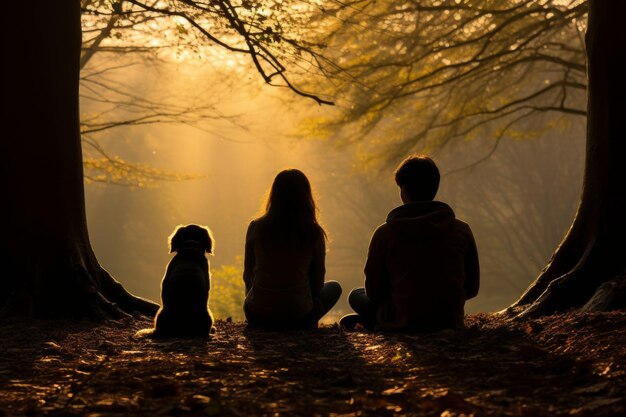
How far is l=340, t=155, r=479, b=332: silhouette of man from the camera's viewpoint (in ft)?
17.5

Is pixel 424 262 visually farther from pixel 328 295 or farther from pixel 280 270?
pixel 328 295

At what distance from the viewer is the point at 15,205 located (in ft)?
21.7

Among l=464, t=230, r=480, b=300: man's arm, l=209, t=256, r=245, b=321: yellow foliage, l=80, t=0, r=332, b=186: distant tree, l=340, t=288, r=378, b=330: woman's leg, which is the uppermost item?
l=80, t=0, r=332, b=186: distant tree

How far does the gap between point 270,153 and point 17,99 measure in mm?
43134

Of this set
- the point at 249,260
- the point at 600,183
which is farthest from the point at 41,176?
→ the point at 600,183

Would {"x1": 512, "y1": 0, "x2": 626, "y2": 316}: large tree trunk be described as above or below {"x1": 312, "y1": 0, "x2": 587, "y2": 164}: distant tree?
below

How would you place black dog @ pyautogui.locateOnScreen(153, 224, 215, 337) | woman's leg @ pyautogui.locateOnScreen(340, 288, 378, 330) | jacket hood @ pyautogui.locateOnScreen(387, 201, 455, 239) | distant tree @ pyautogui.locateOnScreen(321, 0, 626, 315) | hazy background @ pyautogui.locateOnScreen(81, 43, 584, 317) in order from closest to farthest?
jacket hood @ pyautogui.locateOnScreen(387, 201, 455, 239)
black dog @ pyautogui.locateOnScreen(153, 224, 215, 337)
woman's leg @ pyautogui.locateOnScreen(340, 288, 378, 330)
distant tree @ pyautogui.locateOnScreen(321, 0, 626, 315)
hazy background @ pyautogui.locateOnScreen(81, 43, 584, 317)

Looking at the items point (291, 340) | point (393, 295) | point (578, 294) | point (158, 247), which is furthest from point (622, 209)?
point (158, 247)

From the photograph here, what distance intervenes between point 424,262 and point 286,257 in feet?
3.74

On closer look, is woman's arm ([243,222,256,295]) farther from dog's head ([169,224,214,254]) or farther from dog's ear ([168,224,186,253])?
dog's ear ([168,224,186,253])

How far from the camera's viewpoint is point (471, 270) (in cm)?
561

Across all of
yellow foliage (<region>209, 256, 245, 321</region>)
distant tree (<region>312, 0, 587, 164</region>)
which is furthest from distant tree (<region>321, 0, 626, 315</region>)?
yellow foliage (<region>209, 256, 245, 321</region>)

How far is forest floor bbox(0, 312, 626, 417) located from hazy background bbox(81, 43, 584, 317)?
67.7 feet

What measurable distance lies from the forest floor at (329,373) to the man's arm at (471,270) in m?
0.38
